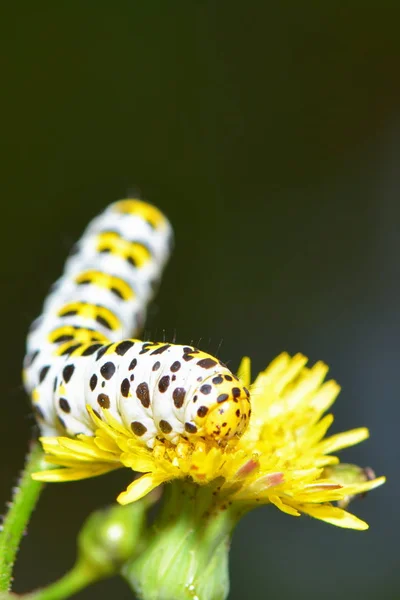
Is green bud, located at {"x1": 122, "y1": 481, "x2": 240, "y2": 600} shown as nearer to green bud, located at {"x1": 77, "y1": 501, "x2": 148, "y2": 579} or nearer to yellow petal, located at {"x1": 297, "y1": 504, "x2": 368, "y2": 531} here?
green bud, located at {"x1": 77, "y1": 501, "x2": 148, "y2": 579}

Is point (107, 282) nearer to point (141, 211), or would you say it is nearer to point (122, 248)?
point (122, 248)

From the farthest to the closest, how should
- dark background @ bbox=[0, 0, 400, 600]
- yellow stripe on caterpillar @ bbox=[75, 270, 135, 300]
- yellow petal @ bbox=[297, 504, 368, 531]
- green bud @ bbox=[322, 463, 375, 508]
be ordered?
dark background @ bbox=[0, 0, 400, 600]
yellow stripe on caterpillar @ bbox=[75, 270, 135, 300]
green bud @ bbox=[322, 463, 375, 508]
yellow petal @ bbox=[297, 504, 368, 531]

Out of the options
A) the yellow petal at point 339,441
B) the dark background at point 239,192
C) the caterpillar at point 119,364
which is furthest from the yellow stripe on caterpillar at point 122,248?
the dark background at point 239,192

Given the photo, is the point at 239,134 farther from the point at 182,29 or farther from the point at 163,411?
the point at 163,411

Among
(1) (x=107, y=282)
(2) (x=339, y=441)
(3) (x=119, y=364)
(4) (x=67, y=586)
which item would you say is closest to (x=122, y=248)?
(1) (x=107, y=282)

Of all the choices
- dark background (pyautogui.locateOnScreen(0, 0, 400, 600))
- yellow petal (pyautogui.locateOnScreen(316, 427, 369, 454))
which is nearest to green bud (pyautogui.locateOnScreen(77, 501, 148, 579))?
yellow petal (pyautogui.locateOnScreen(316, 427, 369, 454))

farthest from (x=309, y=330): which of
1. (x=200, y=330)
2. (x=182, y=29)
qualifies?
(x=182, y=29)
